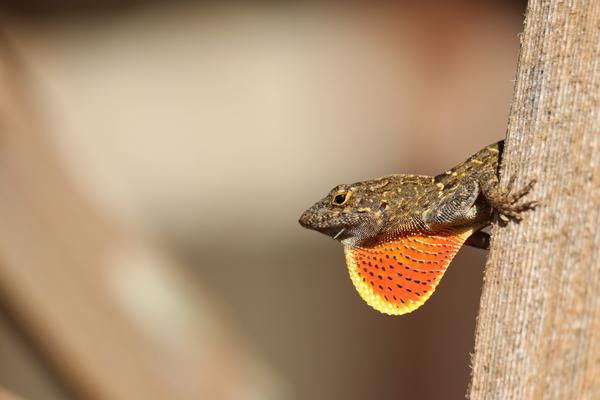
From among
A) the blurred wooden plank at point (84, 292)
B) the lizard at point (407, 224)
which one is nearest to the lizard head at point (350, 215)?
the lizard at point (407, 224)

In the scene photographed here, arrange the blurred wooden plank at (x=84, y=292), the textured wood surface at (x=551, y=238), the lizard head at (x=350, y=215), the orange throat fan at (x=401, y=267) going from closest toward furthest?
the textured wood surface at (x=551, y=238) → the orange throat fan at (x=401, y=267) → the lizard head at (x=350, y=215) → the blurred wooden plank at (x=84, y=292)

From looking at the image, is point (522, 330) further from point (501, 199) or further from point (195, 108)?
point (195, 108)

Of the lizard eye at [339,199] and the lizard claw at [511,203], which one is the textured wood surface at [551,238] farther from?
the lizard eye at [339,199]

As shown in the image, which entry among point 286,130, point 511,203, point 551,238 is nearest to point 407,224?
point 511,203

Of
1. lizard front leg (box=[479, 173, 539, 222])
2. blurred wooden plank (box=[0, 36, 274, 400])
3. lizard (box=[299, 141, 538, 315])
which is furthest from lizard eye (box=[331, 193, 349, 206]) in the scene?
lizard front leg (box=[479, 173, 539, 222])

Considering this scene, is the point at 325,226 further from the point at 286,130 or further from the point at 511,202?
the point at 286,130

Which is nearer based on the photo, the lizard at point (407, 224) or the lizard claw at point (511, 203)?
the lizard claw at point (511, 203)

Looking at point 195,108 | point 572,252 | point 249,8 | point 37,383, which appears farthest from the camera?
point 195,108

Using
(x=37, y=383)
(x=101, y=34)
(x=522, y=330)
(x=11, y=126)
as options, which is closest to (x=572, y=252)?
(x=522, y=330)

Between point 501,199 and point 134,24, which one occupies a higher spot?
point 134,24
